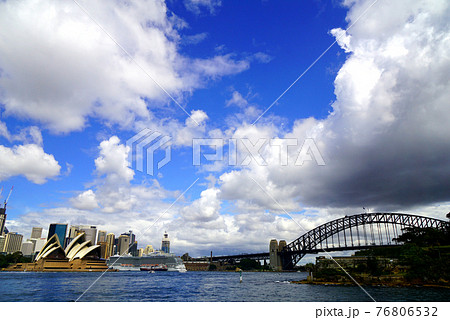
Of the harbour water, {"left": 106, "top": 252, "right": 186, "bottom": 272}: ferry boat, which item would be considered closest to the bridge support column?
{"left": 106, "top": 252, "right": 186, "bottom": 272}: ferry boat

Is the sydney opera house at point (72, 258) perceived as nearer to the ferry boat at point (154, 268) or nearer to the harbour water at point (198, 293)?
the ferry boat at point (154, 268)

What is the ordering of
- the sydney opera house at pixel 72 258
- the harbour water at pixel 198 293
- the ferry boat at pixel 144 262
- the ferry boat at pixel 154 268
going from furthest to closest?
the ferry boat at pixel 144 262, the ferry boat at pixel 154 268, the sydney opera house at pixel 72 258, the harbour water at pixel 198 293

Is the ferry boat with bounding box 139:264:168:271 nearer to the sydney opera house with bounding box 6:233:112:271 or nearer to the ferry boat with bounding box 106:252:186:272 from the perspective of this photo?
the ferry boat with bounding box 106:252:186:272

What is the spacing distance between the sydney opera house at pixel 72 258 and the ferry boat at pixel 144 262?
28.5 m

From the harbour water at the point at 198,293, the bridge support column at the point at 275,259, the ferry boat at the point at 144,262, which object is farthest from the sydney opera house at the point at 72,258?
the bridge support column at the point at 275,259

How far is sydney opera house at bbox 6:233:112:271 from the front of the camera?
105 metres

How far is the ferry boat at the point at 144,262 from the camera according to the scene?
137 m

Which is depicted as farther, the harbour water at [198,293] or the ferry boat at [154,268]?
the ferry boat at [154,268]

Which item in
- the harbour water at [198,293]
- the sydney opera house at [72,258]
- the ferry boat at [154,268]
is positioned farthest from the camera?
the ferry boat at [154,268]

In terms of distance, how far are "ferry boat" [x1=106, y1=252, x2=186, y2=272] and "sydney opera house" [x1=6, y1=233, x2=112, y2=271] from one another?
93.6ft
